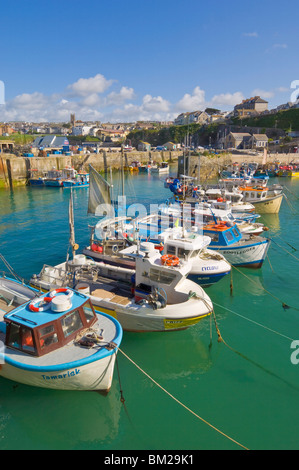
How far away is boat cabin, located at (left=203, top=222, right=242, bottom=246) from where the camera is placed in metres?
21.2

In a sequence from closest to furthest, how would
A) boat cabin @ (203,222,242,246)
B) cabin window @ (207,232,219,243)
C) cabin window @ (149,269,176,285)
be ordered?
cabin window @ (149,269,176,285)
boat cabin @ (203,222,242,246)
cabin window @ (207,232,219,243)

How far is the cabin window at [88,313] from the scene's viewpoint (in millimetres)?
11094

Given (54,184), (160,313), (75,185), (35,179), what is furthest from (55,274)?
(35,179)

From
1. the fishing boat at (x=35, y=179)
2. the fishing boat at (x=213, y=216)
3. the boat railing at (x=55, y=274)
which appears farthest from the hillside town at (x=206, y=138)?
the boat railing at (x=55, y=274)

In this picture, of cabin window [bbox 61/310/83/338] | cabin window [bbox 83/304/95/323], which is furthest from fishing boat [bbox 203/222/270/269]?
cabin window [bbox 61/310/83/338]

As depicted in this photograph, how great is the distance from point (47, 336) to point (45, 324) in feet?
1.48

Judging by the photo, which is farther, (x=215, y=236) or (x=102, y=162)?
(x=102, y=162)

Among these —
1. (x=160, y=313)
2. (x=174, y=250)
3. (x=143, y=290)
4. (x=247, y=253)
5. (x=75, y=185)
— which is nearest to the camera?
(x=160, y=313)

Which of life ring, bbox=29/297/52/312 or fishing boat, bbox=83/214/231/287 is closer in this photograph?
life ring, bbox=29/297/52/312

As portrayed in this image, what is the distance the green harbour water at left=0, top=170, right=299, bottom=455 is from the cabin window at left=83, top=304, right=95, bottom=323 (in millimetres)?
2464

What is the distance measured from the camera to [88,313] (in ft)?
36.7

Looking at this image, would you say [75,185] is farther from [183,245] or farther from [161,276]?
[161,276]

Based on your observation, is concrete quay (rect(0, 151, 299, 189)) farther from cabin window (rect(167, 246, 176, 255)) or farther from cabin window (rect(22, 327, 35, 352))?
cabin window (rect(22, 327, 35, 352))

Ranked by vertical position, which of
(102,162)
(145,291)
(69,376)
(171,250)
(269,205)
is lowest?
(69,376)
